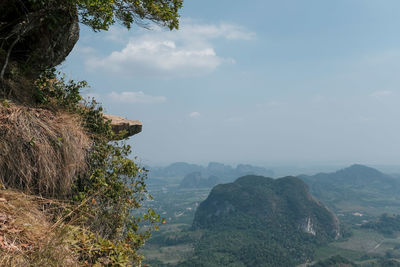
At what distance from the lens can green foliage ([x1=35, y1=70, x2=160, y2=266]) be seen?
6.83 m

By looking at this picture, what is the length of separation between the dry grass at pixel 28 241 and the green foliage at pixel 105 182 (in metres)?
1.65

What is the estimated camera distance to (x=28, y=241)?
3.89m

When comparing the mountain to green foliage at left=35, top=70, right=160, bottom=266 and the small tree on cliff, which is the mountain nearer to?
green foliage at left=35, top=70, right=160, bottom=266

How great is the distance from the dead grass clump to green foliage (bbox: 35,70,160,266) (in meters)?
0.55

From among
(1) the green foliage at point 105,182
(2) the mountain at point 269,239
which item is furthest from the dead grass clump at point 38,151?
(2) the mountain at point 269,239

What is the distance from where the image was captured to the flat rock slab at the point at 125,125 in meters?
11.0

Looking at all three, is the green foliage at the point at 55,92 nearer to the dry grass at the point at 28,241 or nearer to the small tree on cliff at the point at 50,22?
the small tree on cliff at the point at 50,22

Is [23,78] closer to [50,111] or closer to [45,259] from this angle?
[50,111]

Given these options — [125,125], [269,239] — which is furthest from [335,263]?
[125,125]

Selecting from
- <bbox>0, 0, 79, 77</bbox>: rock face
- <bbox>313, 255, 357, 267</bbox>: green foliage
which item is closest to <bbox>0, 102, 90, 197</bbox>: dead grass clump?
<bbox>0, 0, 79, 77</bbox>: rock face

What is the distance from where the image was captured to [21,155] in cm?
582

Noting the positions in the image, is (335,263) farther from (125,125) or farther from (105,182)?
(105,182)

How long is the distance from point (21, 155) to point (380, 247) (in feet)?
694

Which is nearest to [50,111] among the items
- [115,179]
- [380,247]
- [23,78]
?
[23,78]
